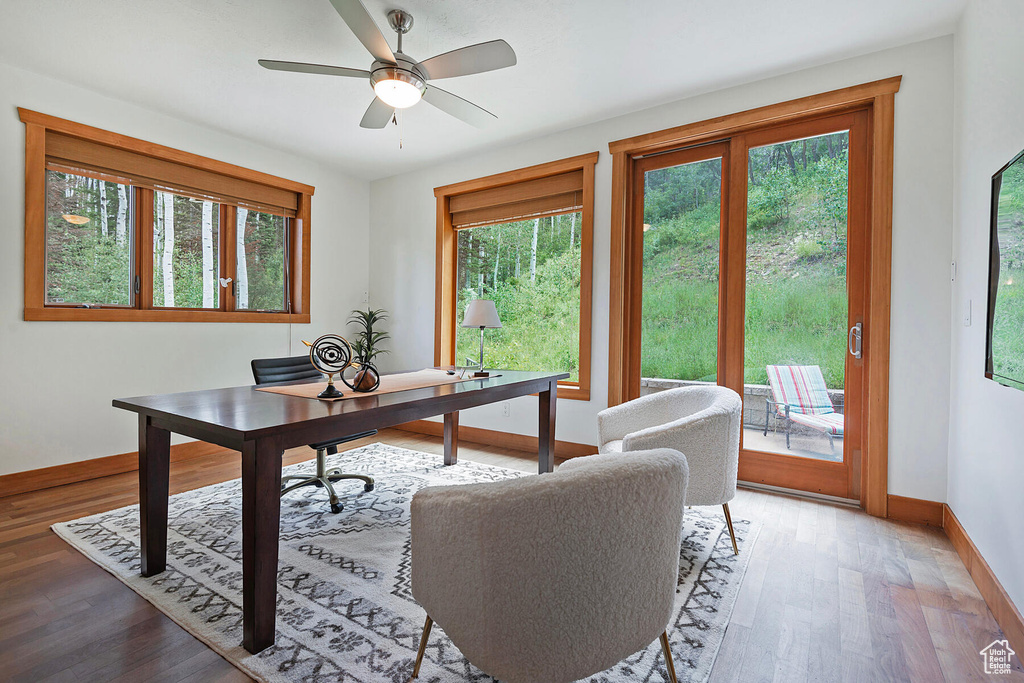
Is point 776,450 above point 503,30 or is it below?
A: below

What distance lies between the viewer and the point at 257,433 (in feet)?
4.80

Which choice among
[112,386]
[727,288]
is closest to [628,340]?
[727,288]

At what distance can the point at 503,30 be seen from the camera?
99.0 inches

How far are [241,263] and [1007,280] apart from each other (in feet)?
15.9

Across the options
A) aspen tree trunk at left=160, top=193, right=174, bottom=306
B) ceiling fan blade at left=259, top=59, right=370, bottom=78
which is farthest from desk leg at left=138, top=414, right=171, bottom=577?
aspen tree trunk at left=160, top=193, right=174, bottom=306

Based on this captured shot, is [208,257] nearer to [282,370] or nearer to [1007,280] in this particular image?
[282,370]

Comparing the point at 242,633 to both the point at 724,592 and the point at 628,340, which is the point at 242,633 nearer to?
the point at 724,592

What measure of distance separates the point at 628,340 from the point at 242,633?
2867mm

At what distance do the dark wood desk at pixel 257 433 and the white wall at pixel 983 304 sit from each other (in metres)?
2.08

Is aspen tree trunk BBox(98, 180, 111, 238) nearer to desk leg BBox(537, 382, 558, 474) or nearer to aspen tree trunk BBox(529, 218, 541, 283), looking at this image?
aspen tree trunk BBox(529, 218, 541, 283)

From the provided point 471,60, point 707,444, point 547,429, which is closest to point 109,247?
point 471,60

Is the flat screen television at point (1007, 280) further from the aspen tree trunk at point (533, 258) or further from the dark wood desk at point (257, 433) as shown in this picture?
the aspen tree trunk at point (533, 258)

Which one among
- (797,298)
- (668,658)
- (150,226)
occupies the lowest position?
(668,658)

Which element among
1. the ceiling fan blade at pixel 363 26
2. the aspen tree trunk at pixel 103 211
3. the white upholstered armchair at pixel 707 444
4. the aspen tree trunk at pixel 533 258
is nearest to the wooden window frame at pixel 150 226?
the aspen tree trunk at pixel 103 211
